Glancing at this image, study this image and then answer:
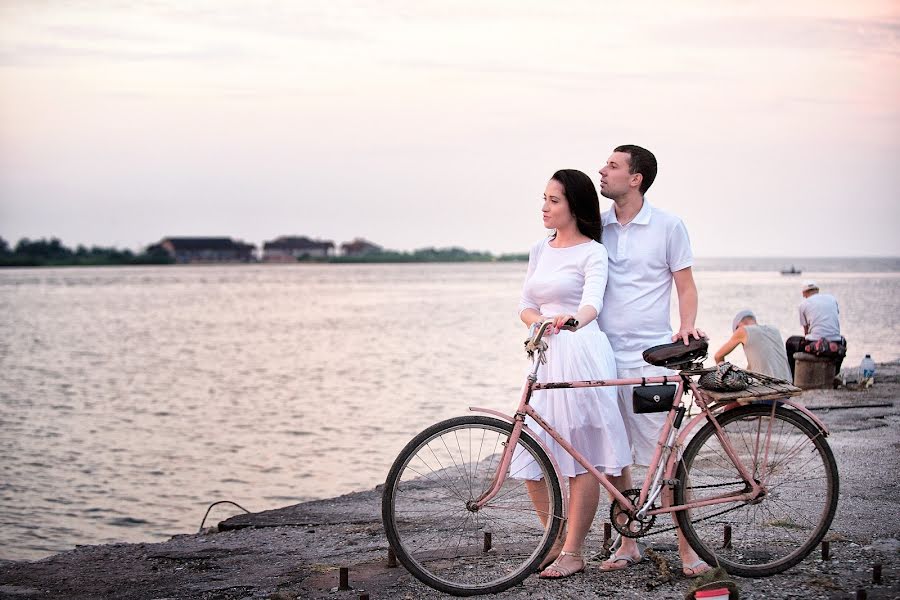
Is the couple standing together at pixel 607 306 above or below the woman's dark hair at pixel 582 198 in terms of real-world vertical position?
below

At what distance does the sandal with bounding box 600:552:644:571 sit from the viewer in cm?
498

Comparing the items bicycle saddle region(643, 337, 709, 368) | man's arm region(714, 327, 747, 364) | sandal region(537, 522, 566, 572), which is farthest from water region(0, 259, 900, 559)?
bicycle saddle region(643, 337, 709, 368)

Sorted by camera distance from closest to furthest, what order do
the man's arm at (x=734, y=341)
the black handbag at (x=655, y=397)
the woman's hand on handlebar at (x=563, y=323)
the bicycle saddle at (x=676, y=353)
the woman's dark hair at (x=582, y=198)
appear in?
the woman's hand on handlebar at (x=563, y=323) < the bicycle saddle at (x=676, y=353) < the black handbag at (x=655, y=397) < the woman's dark hair at (x=582, y=198) < the man's arm at (x=734, y=341)

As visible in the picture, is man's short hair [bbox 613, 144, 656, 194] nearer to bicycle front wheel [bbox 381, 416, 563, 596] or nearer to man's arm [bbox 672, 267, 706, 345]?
man's arm [bbox 672, 267, 706, 345]

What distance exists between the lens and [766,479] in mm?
4730

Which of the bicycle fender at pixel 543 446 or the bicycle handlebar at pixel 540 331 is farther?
the bicycle fender at pixel 543 446

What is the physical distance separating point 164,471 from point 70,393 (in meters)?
11.3

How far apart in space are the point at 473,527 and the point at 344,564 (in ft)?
2.68

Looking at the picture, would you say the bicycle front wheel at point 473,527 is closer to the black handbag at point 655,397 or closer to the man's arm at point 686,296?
the black handbag at point 655,397

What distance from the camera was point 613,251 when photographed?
4.96 meters

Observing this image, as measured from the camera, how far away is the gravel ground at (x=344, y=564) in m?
4.73

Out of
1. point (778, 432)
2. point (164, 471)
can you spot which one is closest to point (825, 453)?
point (778, 432)

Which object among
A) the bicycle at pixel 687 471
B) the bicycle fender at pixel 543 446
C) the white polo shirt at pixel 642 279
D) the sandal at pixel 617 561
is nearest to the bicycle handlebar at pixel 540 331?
the bicycle at pixel 687 471

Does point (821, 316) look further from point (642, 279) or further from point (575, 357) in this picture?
point (575, 357)
